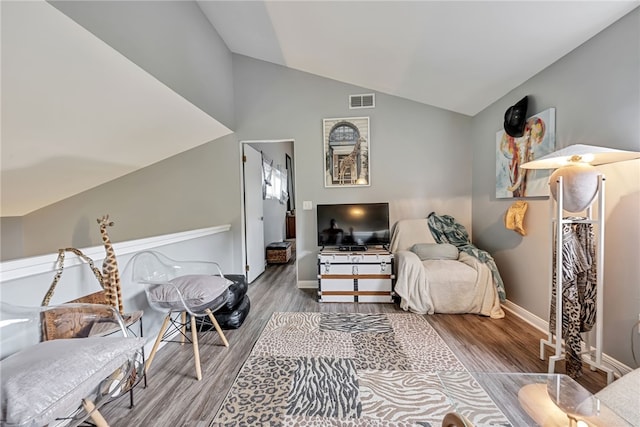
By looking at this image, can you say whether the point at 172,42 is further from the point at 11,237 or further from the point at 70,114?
the point at 11,237

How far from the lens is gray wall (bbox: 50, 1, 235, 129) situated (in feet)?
5.25

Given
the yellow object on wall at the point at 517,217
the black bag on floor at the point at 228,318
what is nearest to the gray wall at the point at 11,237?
the black bag on floor at the point at 228,318

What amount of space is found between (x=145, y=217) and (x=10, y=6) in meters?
2.72

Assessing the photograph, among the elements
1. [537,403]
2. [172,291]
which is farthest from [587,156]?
[172,291]

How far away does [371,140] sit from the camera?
139 inches

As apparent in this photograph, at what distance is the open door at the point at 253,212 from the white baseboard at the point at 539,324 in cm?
326

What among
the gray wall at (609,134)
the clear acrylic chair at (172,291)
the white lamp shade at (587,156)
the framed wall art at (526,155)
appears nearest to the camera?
the white lamp shade at (587,156)

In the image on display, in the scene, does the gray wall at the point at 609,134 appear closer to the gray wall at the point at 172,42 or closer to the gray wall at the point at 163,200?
the gray wall at the point at 172,42

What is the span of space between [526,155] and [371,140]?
1742 millimetres

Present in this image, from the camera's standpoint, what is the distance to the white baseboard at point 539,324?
162cm

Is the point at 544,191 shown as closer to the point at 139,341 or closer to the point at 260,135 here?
the point at 139,341

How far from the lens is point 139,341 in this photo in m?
1.00

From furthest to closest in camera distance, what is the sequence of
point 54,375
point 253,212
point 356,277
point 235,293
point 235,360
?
point 253,212 < point 356,277 < point 235,293 < point 235,360 < point 54,375

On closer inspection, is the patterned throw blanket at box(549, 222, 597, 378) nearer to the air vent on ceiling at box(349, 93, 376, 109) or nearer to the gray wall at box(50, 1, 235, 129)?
the air vent on ceiling at box(349, 93, 376, 109)
